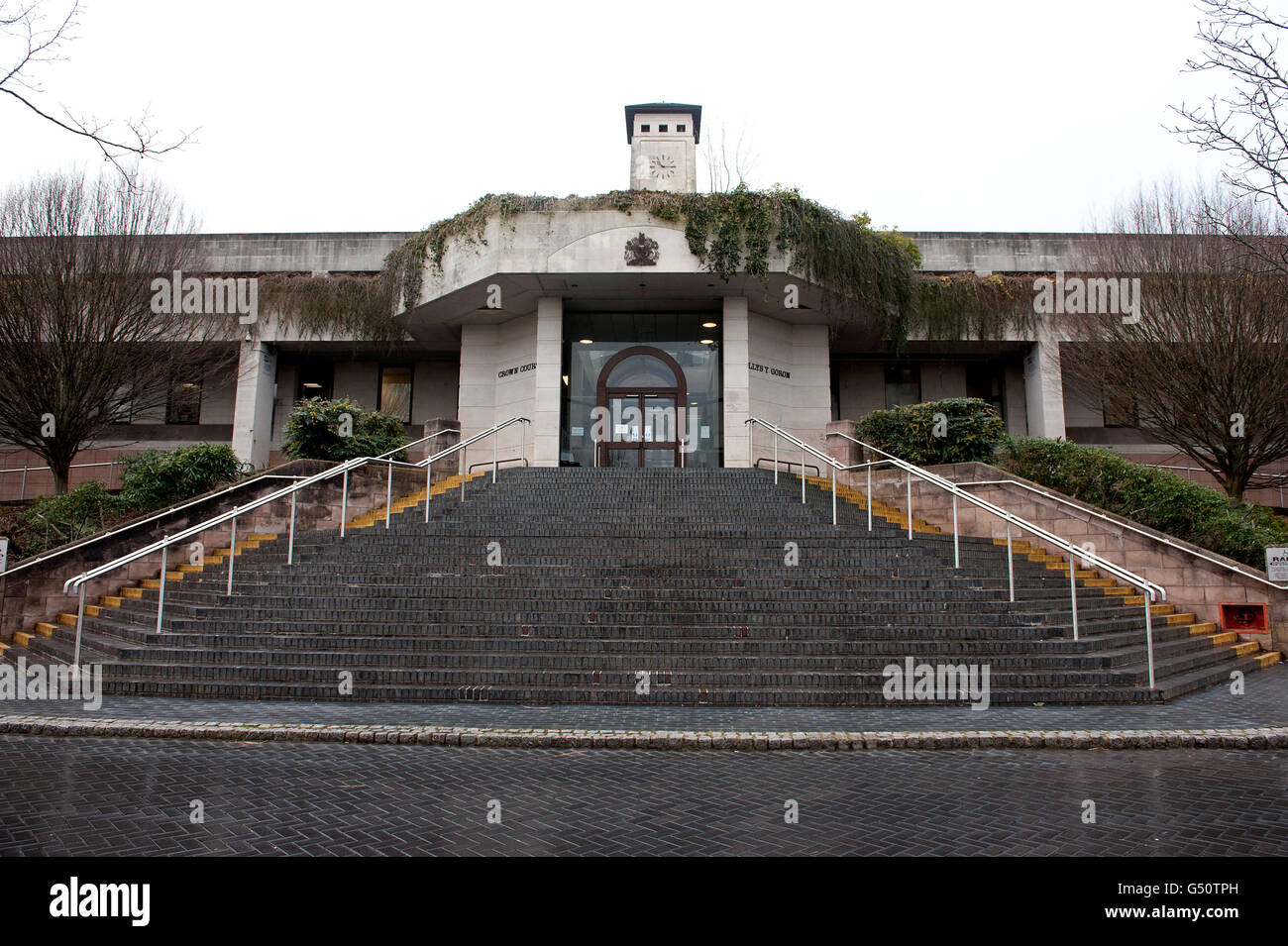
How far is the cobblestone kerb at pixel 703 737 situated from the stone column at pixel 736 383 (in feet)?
39.4

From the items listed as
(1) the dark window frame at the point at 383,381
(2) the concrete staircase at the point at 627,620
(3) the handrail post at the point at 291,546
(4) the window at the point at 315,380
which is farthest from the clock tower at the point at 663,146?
(3) the handrail post at the point at 291,546

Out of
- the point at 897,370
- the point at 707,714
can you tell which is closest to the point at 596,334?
the point at 897,370

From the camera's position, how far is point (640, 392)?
19.9 meters

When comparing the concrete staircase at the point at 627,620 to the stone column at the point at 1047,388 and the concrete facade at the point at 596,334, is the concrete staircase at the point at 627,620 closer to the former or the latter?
the concrete facade at the point at 596,334

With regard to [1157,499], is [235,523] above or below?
below

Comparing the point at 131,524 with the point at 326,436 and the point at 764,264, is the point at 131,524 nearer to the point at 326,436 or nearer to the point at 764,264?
the point at 326,436

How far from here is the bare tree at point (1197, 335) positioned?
→ 14.4 m

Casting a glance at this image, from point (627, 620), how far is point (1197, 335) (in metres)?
12.5

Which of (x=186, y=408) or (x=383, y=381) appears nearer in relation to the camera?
(x=186, y=408)

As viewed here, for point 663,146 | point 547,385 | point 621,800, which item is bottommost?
point 621,800

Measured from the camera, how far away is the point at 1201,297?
14.9 m

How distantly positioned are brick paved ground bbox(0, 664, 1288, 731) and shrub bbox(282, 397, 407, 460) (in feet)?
26.6

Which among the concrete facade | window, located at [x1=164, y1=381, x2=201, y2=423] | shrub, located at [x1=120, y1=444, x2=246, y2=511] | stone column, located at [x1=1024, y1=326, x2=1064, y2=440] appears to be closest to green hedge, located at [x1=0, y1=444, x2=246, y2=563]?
shrub, located at [x1=120, y1=444, x2=246, y2=511]
